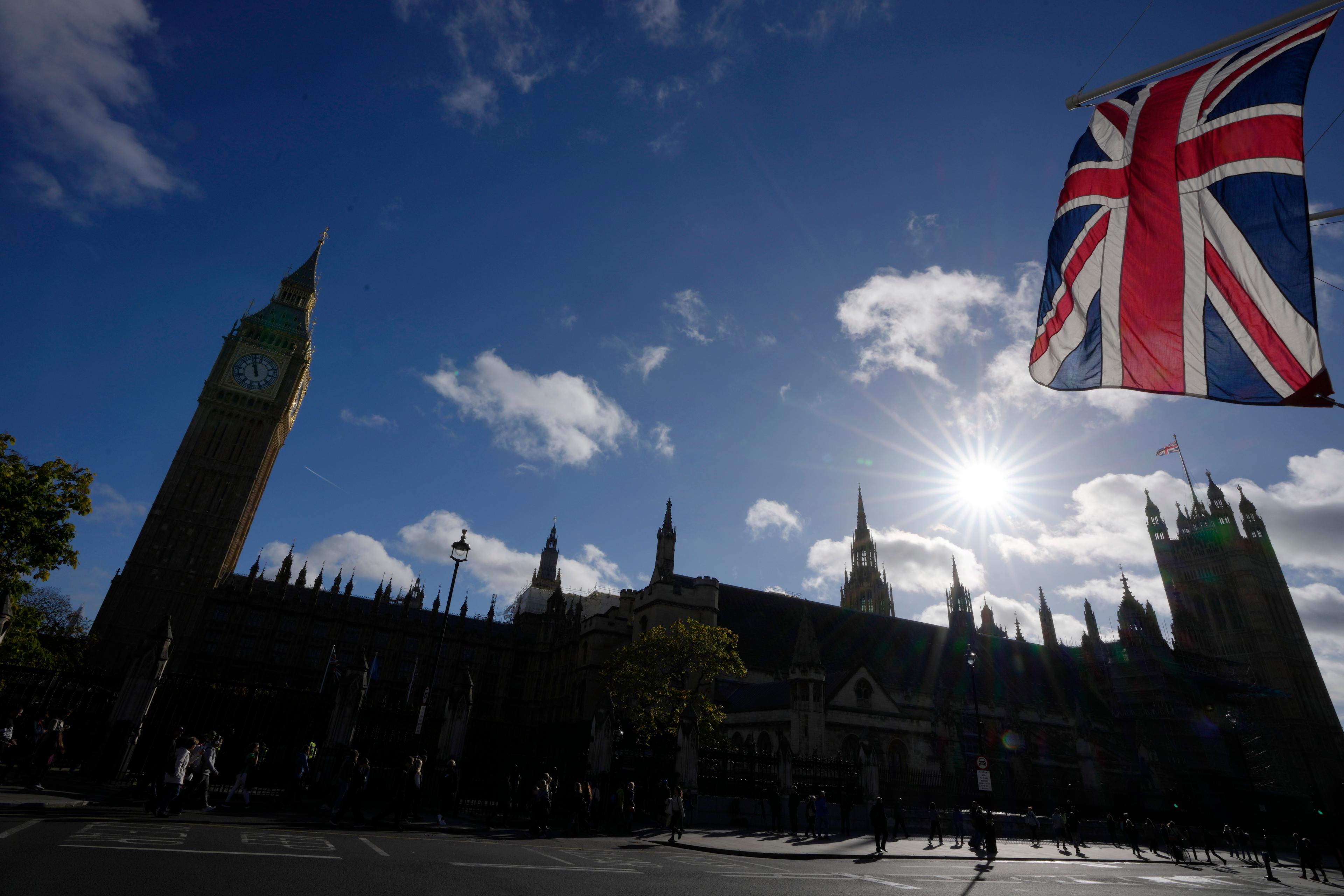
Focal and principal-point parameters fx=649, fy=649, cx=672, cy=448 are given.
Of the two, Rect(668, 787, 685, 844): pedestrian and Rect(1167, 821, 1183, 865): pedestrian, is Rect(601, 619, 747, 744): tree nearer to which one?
Rect(668, 787, 685, 844): pedestrian

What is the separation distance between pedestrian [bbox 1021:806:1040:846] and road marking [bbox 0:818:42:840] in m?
32.8

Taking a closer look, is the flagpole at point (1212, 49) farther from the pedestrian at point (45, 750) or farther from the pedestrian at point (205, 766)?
the pedestrian at point (45, 750)

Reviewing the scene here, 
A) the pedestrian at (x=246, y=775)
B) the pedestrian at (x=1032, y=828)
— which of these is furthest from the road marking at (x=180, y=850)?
the pedestrian at (x=1032, y=828)

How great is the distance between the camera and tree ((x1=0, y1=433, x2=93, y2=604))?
22250 millimetres

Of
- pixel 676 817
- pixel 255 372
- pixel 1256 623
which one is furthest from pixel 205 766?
pixel 1256 623

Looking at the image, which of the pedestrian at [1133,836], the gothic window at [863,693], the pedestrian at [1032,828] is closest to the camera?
the pedestrian at [1133,836]

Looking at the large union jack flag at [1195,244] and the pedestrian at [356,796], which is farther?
the pedestrian at [356,796]

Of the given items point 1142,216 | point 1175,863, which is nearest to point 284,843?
point 1142,216

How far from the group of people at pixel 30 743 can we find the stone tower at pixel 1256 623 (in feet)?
323

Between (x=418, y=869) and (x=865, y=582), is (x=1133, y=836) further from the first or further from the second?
(x=865, y=582)

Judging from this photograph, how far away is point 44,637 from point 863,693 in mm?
55373

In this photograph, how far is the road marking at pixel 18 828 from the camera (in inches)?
360

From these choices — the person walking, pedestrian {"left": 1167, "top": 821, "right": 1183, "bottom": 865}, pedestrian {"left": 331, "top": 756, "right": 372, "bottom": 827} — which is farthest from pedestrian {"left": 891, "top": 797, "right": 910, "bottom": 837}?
pedestrian {"left": 331, "top": 756, "right": 372, "bottom": 827}

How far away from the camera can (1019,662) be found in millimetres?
53188
